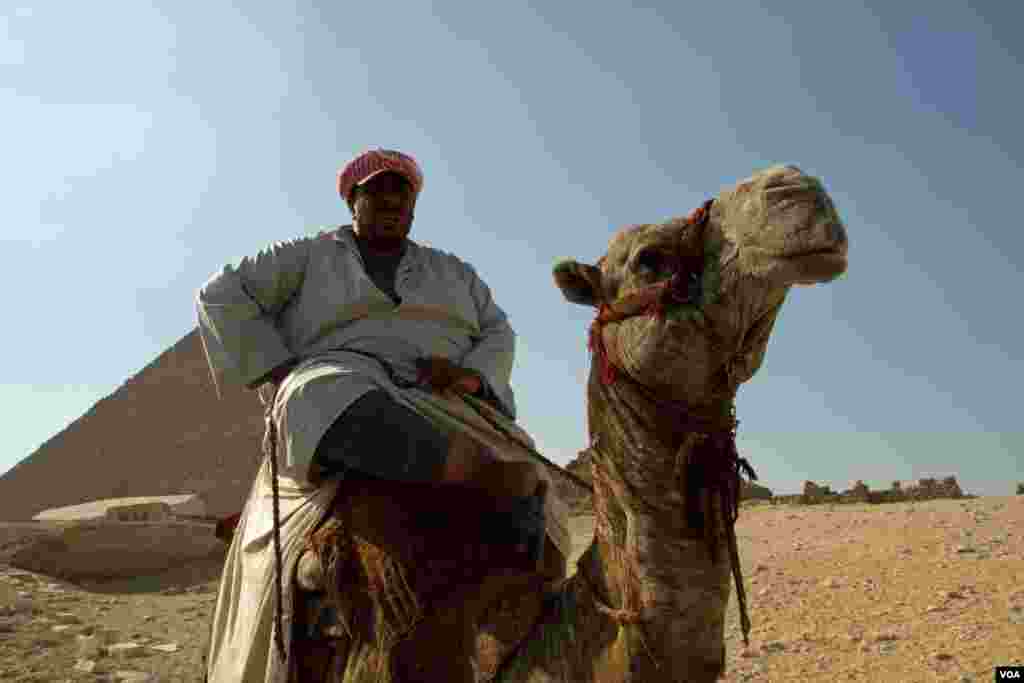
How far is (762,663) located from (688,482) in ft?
13.6

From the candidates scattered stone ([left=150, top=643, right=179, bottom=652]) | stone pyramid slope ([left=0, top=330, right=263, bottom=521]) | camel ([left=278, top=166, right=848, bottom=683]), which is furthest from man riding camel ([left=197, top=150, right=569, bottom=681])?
stone pyramid slope ([left=0, top=330, right=263, bottom=521])

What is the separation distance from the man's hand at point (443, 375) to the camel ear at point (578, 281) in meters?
0.73

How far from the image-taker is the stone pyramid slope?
34.4m

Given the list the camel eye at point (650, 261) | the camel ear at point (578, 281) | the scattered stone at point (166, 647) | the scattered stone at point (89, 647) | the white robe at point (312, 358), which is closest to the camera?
the camel eye at point (650, 261)

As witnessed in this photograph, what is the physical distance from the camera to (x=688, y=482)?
151cm

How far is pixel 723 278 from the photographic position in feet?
4.89

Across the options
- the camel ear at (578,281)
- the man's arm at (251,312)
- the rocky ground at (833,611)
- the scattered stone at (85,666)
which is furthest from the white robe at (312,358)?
the scattered stone at (85,666)

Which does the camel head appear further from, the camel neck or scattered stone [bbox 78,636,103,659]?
scattered stone [bbox 78,636,103,659]

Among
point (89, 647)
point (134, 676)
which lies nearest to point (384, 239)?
point (134, 676)

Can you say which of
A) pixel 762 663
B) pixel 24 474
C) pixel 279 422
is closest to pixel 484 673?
pixel 279 422

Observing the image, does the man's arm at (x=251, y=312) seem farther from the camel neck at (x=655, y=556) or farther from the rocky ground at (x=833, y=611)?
the rocky ground at (x=833, y=611)

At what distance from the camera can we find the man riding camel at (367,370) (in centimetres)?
199

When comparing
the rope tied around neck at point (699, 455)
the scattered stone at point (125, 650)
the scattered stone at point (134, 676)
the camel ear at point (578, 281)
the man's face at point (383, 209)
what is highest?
the man's face at point (383, 209)

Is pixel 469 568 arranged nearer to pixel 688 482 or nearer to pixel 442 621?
pixel 442 621
